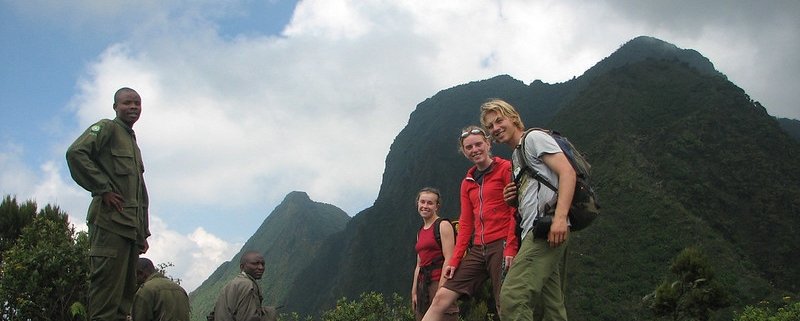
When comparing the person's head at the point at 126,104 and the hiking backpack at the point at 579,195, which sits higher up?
the person's head at the point at 126,104

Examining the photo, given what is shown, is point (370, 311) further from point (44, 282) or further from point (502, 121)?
point (502, 121)

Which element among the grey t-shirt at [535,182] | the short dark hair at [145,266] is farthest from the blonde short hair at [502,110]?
the short dark hair at [145,266]

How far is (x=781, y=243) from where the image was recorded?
5334 cm

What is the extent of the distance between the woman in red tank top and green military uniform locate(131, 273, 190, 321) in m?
1.91

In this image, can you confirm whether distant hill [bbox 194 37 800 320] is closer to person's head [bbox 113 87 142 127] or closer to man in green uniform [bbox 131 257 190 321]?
man in green uniform [bbox 131 257 190 321]

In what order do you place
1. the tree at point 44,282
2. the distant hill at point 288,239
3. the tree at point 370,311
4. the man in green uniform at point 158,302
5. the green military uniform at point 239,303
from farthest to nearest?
the distant hill at point 288,239 → the tree at point 370,311 → the tree at point 44,282 → the man in green uniform at point 158,302 → the green military uniform at point 239,303

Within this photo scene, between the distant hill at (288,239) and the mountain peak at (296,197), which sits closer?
the distant hill at (288,239)

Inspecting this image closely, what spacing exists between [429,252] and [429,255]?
25 millimetres

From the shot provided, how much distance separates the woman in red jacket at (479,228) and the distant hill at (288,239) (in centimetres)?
9770

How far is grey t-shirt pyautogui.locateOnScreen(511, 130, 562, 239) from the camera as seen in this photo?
314 cm

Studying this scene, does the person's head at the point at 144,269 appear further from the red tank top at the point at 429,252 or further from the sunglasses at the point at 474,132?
the sunglasses at the point at 474,132

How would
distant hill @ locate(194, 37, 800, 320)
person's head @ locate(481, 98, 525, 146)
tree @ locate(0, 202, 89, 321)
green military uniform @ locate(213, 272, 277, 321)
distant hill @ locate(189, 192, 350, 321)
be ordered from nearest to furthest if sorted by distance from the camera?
1. person's head @ locate(481, 98, 525, 146)
2. green military uniform @ locate(213, 272, 277, 321)
3. tree @ locate(0, 202, 89, 321)
4. distant hill @ locate(194, 37, 800, 320)
5. distant hill @ locate(189, 192, 350, 321)

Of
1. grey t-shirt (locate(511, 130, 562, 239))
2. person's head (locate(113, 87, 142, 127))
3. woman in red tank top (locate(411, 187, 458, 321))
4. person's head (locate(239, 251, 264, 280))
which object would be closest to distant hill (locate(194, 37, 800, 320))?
woman in red tank top (locate(411, 187, 458, 321))

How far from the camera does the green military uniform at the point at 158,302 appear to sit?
4.82 meters
